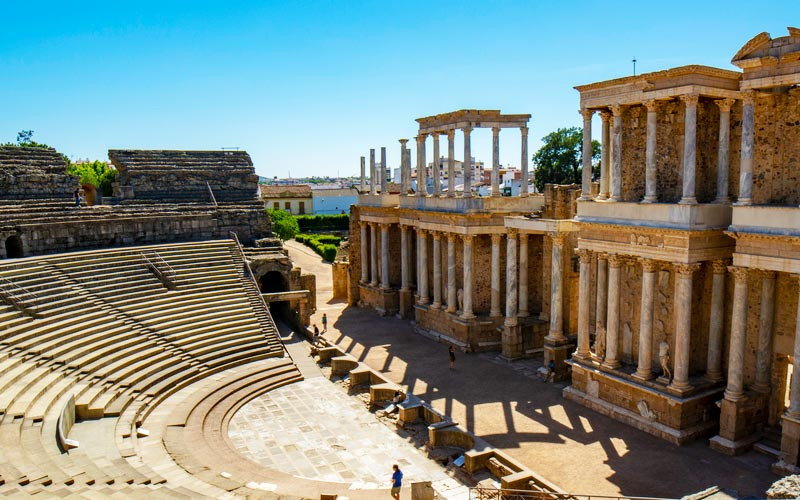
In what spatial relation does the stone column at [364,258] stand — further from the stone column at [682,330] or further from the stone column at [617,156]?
the stone column at [682,330]

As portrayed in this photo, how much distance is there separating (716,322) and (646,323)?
69.1 inches

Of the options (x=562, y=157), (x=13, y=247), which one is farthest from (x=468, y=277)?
(x=562, y=157)

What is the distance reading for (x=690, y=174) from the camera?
1664 centimetres

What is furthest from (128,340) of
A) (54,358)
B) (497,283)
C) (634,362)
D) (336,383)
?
(634,362)

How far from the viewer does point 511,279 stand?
24.5 m

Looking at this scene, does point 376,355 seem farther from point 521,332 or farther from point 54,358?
point 54,358

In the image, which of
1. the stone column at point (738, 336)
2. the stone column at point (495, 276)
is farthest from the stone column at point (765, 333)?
the stone column at point (495, 276)

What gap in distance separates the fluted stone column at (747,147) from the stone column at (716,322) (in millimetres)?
2158

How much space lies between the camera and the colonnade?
50.9ft

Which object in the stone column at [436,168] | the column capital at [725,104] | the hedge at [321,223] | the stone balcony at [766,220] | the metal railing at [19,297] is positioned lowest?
the hedge at [321,223]

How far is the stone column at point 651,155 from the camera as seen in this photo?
57.3ft

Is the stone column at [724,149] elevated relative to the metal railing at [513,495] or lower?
elevated

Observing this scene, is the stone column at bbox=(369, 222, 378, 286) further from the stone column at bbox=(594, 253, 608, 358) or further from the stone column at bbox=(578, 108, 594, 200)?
the stone column at bbox=(594, 253, 608, 358)

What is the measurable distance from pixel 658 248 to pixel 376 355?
12.0m
